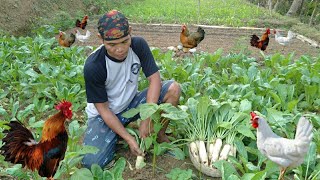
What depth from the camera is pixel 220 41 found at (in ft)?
31.2

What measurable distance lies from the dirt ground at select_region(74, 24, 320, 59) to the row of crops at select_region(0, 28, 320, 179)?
152cm

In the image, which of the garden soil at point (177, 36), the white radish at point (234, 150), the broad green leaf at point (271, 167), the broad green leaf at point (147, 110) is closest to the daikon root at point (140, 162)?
the broad green leaf at point (147, 110)

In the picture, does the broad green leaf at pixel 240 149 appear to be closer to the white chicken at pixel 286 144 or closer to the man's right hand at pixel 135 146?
the white chicken at pixel 286 144

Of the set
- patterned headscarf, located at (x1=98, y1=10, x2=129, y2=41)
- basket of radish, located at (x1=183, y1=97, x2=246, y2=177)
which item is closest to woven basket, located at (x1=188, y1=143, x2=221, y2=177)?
basket of radish, located at (x1=183, y1=97, x2=246, y2=177)

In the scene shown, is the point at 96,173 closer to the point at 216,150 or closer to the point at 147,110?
the point at 147,110

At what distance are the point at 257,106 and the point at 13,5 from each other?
766 centimetres

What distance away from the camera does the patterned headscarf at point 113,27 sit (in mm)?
3291

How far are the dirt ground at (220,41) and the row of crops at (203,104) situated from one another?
1522mm

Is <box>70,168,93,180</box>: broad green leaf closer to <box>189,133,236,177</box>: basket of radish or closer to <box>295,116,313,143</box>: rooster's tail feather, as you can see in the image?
<box>189,133,236,177</box>: basket of radish

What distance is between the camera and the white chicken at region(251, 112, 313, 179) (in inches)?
107

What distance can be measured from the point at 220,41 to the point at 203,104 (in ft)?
19.7

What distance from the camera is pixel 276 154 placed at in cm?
290

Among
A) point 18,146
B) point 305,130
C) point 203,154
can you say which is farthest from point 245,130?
point 18,146

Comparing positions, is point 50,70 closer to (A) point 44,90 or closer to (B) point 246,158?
(A) point 44,90
